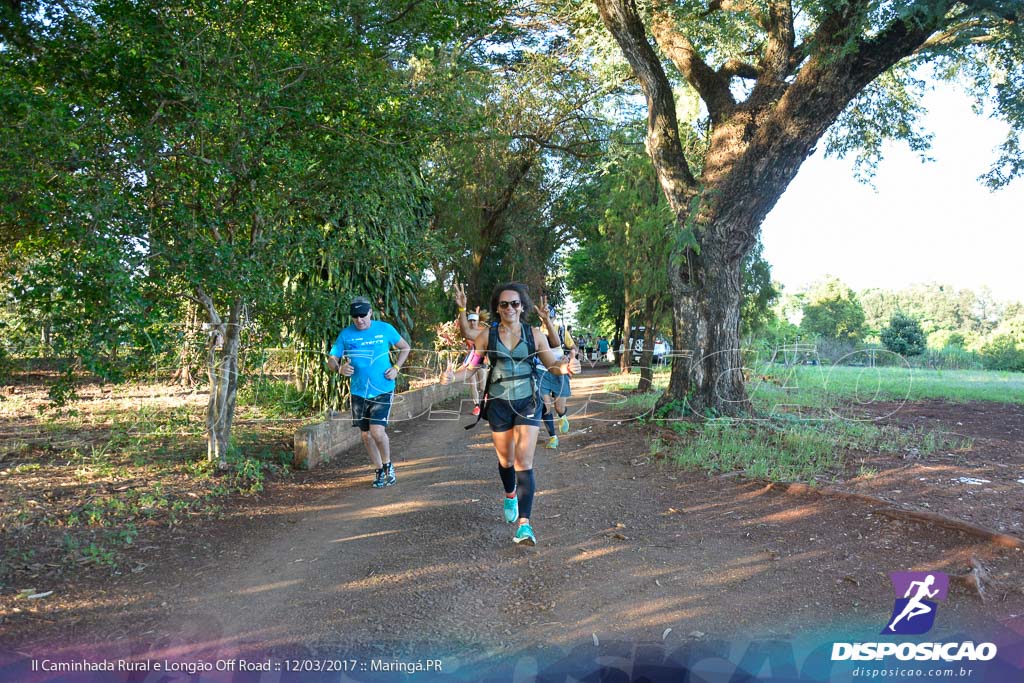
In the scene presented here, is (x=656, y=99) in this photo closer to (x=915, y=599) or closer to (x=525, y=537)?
(x=525, y=537)

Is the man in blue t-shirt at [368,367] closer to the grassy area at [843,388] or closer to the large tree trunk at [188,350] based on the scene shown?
the large tree trunk at [188,350]

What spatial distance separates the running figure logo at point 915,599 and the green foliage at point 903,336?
3744 cm

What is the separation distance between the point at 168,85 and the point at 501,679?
20.6 ft

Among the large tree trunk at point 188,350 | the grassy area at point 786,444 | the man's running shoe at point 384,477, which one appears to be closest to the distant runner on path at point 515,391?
the man's running shoe at point 384,477

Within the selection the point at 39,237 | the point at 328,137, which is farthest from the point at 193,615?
the point at 328,137

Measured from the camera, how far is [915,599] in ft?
14.1

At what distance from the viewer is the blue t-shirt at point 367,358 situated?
7.46 meters

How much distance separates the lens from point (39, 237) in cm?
670

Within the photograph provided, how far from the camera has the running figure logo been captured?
13.2ft

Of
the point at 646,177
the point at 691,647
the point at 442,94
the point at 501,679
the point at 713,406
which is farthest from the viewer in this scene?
the point at 646,177

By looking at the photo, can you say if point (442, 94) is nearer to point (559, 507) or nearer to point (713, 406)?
point (559, 507)

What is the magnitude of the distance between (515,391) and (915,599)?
3025 mm

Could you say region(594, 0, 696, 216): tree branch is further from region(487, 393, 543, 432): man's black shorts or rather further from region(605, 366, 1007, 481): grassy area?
region(487, 393, 543, 432): man's black shorts

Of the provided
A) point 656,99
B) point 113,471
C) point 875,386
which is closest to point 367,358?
point 113,471
